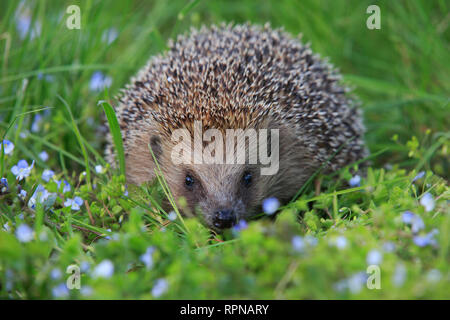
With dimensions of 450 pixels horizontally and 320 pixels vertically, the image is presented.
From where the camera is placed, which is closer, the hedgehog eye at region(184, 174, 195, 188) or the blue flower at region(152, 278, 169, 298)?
the blue flower at region(152, 278, 169, 298)

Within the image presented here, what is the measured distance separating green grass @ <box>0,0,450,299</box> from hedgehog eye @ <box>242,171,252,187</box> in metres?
0.33

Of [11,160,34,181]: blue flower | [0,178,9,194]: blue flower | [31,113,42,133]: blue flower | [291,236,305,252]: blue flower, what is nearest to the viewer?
[291,236,305,252]: blue flower

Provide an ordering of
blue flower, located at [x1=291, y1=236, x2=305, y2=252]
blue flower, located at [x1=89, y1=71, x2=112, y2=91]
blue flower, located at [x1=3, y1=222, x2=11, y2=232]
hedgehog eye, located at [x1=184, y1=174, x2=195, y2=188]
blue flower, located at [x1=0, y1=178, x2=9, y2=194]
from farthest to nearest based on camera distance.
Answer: blue flower, located at [x1=89, y1=71, x2=112, y2=91] < hedgehog eye, located at [x1=184, y1=174, x2=195, y2=188] < blue flower, located at [x1=0, y1=178, x2=9, y2=194] < blue flower, located at [x1=3, y1=222, x2=11, y2=232] < blue flower, located at [x1=291, y1=236, x2=305, y2=252]

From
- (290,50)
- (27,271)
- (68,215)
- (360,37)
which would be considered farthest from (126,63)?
(27,271)

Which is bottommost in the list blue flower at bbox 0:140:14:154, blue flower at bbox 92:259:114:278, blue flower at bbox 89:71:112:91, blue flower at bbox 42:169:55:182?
blue flower at bbox 92:259:114:278

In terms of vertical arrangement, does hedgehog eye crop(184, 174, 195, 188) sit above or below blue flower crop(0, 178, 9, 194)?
above

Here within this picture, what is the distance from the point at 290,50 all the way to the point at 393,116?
1.12 metres

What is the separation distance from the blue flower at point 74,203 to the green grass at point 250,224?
0.12 feet

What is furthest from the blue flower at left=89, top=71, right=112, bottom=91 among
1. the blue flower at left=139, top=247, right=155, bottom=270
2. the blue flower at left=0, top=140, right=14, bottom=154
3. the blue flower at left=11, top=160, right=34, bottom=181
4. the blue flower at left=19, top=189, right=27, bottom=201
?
the blue flower at left=139, top=247, right=155, bottom=270

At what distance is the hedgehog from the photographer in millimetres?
2668

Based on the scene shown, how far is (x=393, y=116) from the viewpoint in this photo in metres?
3.78

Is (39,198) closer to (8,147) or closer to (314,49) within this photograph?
(8,147)

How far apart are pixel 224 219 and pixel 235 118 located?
0.59 meters

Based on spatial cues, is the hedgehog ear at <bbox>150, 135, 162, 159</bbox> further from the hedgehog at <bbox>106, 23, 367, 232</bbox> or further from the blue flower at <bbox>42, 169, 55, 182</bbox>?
the blue flower at <bbox>42, 169, 55, 182</bbox>
